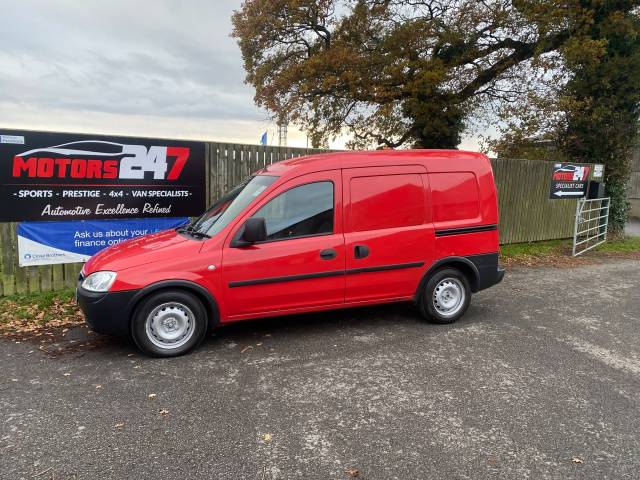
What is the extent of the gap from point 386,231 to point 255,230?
1.59 m

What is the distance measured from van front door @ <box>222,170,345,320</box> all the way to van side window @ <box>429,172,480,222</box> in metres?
1.27

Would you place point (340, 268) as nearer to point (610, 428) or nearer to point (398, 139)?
point (610, 428)

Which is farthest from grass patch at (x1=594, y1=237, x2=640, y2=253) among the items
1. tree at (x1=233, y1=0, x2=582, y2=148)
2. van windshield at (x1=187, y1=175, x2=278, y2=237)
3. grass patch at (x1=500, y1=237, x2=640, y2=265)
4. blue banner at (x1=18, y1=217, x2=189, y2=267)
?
blue banner at (x1=18, y1=217, x2=189, y2=267)

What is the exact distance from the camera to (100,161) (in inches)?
256

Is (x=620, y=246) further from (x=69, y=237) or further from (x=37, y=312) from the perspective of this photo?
(x=37, y=312)

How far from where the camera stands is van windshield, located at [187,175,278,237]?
4.73 meters

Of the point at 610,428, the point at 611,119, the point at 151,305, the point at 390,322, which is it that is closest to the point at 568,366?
the point at 610,428

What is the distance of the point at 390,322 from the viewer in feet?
18.3

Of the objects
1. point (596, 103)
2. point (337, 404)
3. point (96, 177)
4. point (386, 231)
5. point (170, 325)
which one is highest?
point (596, 103)

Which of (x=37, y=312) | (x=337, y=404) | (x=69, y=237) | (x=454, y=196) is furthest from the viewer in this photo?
(x=69, y=237)

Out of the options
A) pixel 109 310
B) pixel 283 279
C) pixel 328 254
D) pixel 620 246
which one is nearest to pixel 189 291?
pixel 109 310

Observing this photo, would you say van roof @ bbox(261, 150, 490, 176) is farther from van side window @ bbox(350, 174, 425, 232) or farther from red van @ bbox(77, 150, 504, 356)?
van side window @ bbox(350, 174, 425, 232)

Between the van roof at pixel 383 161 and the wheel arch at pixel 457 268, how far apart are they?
3.71 feet

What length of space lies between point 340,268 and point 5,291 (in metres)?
4.91
